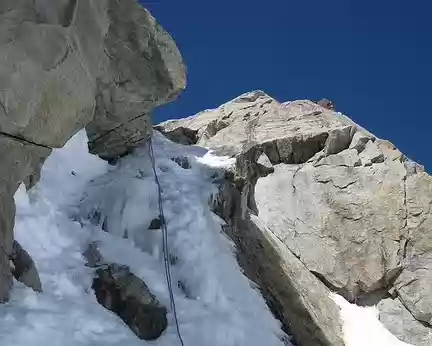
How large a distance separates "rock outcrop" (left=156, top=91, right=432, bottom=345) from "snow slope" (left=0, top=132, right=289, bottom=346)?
0.94 m

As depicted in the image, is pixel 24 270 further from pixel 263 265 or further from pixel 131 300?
pixel 263 265

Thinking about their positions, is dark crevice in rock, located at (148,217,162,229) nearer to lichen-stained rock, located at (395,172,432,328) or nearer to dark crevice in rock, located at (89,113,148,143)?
dark crevice in rock, located at (89,113,148,143)

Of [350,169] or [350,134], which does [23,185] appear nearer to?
[350,169]

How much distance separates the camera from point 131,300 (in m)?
8.04

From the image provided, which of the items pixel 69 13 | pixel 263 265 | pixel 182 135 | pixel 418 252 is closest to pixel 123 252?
pixel 263 265

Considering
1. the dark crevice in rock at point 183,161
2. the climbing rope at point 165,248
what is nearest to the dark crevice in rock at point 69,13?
the climbing rope at point 165,248

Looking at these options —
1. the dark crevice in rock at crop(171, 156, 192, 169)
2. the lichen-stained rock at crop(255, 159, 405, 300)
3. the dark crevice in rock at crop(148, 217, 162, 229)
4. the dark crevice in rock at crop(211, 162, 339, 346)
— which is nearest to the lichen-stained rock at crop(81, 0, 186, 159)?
the dark crevice in rock at crop(171, 156, 192, 169)

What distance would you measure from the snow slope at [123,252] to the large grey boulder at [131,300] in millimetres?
156

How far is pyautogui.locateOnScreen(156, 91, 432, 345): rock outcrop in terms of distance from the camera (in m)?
12.0

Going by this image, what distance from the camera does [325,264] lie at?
1603 cm

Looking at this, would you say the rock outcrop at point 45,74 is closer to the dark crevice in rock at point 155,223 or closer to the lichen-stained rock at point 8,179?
the lichen-stained rock at point 8,179

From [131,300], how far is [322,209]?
1055 centimetres

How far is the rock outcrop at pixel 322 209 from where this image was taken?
12016 millimetres

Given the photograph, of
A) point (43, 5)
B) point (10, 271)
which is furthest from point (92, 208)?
point (43, 5)
